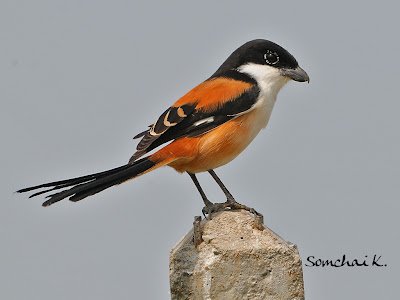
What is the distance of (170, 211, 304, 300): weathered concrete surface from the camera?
225 inches

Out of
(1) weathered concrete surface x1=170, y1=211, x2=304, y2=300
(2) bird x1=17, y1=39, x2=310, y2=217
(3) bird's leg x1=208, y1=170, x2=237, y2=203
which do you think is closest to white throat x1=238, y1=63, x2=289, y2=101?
(2) bird x1=17, y1=39, x2=310, y2=217

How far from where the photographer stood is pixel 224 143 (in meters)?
6.43

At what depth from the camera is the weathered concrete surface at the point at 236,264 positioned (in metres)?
5.71

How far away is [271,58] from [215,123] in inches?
31.4

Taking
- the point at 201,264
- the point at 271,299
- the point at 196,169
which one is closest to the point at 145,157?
the point at 196,169

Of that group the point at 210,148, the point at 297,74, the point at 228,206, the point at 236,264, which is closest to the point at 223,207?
the point at 228,206

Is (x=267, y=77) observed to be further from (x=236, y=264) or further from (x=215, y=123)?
(x=236, y=264)

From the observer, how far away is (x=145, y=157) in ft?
20.4

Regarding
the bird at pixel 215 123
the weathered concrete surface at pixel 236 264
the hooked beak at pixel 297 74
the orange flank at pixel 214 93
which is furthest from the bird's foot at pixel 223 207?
the hooked beak at pixel 297 74

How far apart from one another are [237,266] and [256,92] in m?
1.53

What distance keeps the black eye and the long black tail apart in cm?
133

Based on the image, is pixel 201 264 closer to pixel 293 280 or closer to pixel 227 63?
pixel 293 280

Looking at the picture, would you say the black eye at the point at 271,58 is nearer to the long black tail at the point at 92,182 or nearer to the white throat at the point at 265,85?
the white throat at the point at 265,85

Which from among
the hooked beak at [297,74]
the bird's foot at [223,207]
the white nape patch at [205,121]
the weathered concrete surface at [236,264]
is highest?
the hooked beak at [297,74]
